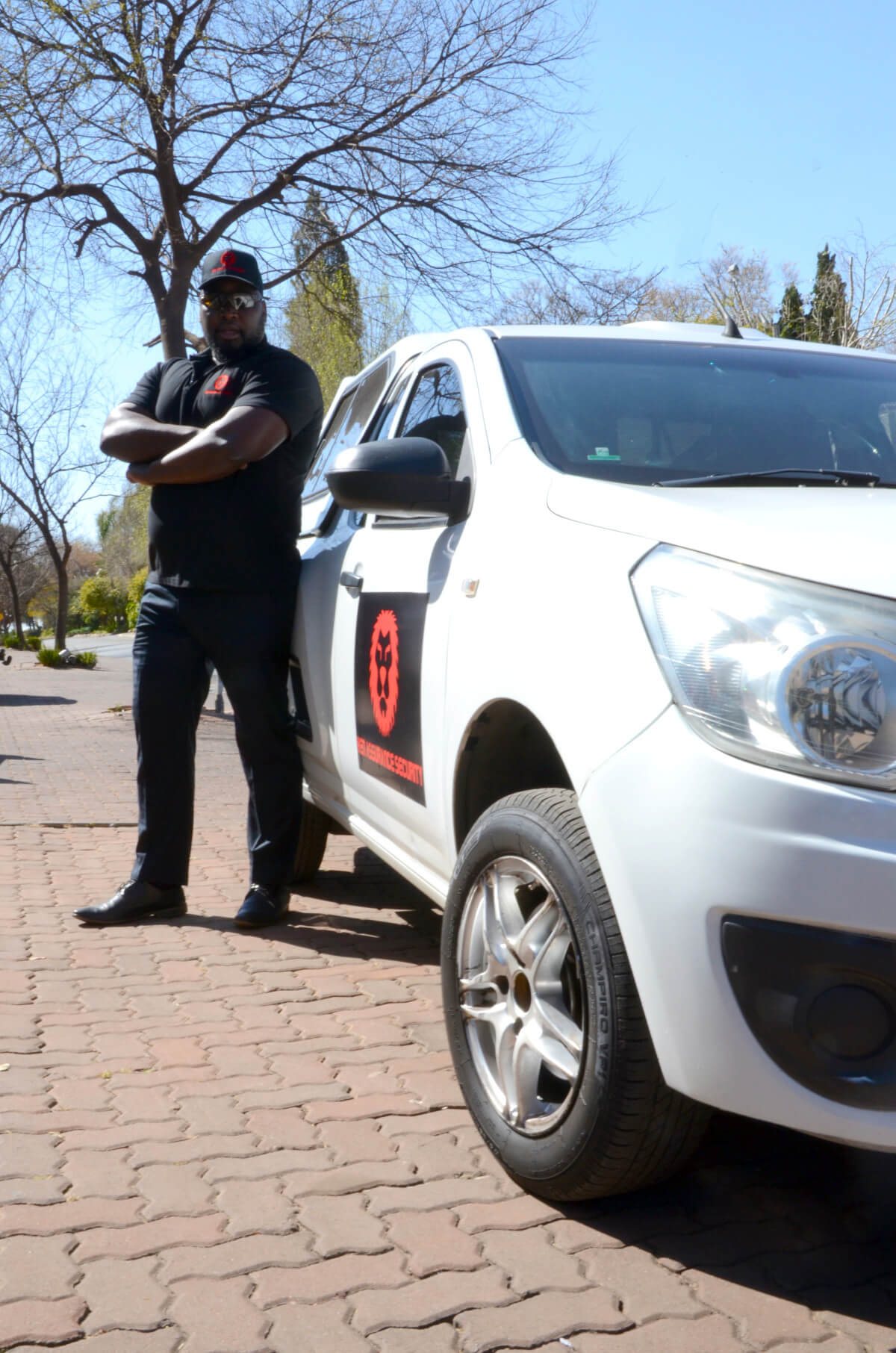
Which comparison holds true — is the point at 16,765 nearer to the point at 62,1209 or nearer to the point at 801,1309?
the point at 62,1209

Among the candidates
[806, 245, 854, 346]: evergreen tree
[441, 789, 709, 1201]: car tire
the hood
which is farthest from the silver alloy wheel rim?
[806, 245, 854, 346]: evergreen tree

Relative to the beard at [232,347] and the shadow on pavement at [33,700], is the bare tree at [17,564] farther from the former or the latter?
the beard at [232,347]

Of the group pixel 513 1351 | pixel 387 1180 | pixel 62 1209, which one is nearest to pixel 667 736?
pixel 513 1351

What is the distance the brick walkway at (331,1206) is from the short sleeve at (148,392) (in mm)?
2002

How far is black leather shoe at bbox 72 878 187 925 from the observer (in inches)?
192

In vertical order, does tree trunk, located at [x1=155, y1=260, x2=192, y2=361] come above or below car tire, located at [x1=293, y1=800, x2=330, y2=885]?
above

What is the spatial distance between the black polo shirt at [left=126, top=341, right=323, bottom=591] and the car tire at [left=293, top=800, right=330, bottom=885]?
3.53 ft

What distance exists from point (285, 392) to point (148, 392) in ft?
2.19

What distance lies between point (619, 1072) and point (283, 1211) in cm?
76

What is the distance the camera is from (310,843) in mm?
5492

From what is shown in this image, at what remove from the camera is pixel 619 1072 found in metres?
2.23

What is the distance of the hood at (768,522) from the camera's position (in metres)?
2.07

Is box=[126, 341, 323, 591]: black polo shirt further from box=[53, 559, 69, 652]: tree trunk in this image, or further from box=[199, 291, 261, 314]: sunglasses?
box=[53, 559, 69, 652]: tree trunk

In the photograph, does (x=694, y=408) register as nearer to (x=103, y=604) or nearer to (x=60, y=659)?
(x=60, y=659)
